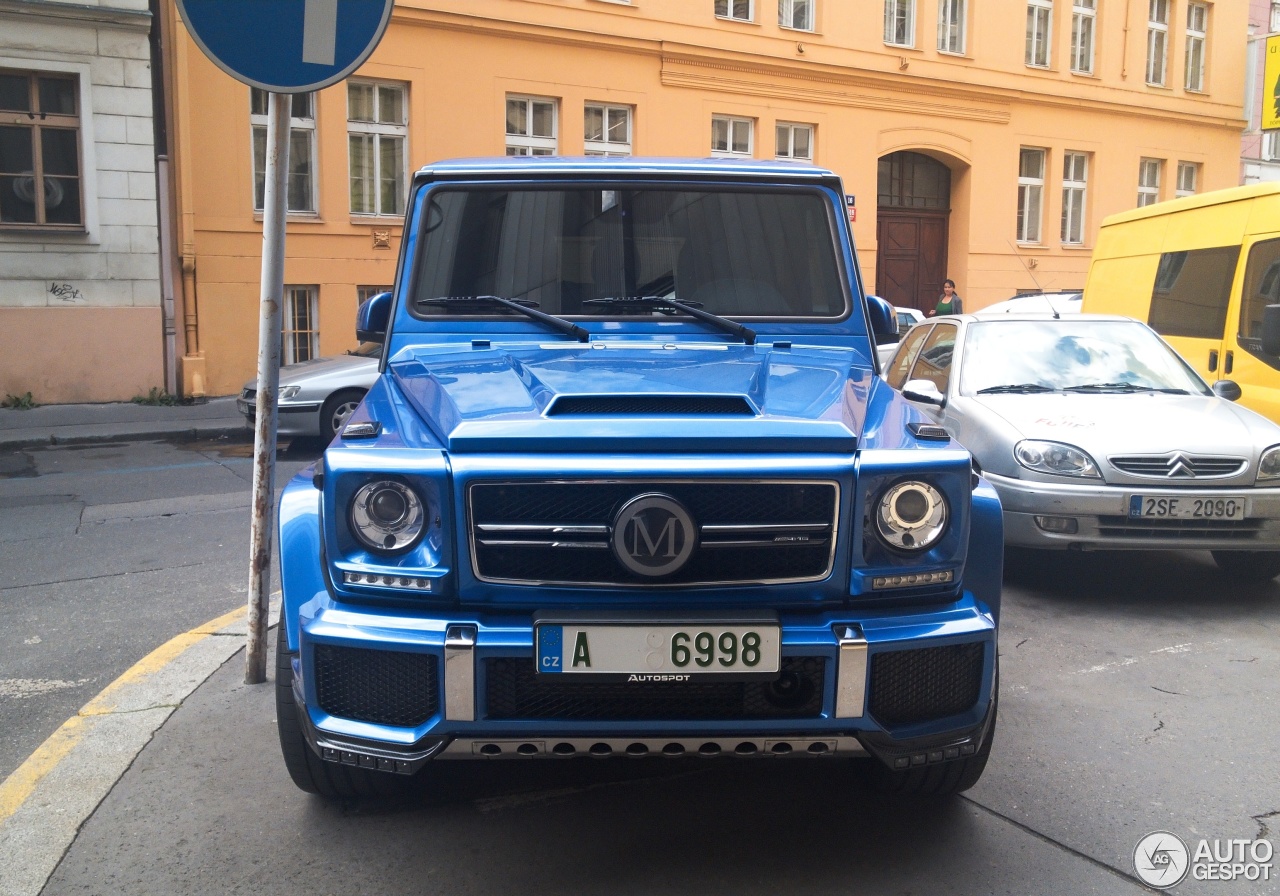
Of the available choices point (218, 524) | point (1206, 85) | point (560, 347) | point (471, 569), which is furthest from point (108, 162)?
point (1206, 85)

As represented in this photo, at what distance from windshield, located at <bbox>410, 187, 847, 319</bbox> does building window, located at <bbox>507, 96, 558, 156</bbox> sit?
16.1 meters

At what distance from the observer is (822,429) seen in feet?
9.48

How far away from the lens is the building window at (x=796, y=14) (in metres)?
22.9

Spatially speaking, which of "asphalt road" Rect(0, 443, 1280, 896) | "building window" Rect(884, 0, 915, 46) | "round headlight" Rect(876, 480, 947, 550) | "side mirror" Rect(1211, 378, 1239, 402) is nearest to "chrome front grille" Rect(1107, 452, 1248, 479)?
"asphalt road" Rect(0, 443, 1280, 896)

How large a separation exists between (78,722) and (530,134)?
1726cm

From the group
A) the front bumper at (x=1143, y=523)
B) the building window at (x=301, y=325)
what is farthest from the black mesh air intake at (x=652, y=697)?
the building window at (x=301, y=325)

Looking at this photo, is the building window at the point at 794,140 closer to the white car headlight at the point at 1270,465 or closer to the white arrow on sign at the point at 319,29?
the white car headlight at the point at 1270,465

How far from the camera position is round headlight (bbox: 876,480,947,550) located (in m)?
2.87

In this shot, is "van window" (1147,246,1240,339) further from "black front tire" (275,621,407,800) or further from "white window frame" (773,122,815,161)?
"white window frame" (773,122,815,161)

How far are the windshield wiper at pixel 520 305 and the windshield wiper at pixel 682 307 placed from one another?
0.17m

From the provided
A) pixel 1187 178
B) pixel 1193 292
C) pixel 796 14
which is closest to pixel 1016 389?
pixel 1193 292

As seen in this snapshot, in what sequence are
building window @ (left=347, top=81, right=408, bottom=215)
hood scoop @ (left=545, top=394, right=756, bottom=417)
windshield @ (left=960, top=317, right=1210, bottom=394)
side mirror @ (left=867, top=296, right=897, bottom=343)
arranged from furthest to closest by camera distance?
1. building window @ (left=347, top=81, right=408, bottom=215)
2. windshield @ (left=960, top=317, right=1210, bottom=394)
3. side mirror @ (left=867, top=296, right=897, bottom=343)
4. hood scoop @ (left=545, top=394, right=756, bottom=417)

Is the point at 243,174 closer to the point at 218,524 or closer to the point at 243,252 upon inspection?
the point at 243,252

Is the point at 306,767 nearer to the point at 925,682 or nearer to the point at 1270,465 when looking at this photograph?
the point at 925,682
